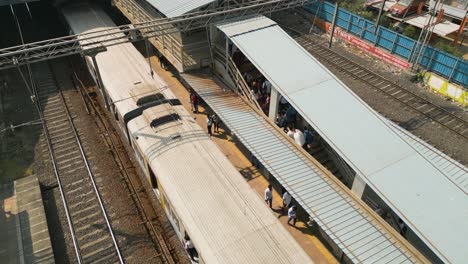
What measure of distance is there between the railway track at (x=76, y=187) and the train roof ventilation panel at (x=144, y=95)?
5.10 meters

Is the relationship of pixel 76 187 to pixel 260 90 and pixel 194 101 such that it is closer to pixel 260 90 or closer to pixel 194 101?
pixel 194 101

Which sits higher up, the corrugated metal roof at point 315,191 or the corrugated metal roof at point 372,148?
the corrugated metal roof at point 372,148

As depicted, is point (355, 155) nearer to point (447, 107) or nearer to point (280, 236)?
point (280, 236)

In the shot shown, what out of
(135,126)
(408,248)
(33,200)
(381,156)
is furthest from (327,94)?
(33,200)

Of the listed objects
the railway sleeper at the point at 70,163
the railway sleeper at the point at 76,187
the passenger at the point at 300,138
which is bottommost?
the railway sleeper at the point at 76,187

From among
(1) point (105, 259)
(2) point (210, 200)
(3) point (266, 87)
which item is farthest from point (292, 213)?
(1) point (105, 259)

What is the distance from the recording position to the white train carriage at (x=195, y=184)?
12577 millimetres

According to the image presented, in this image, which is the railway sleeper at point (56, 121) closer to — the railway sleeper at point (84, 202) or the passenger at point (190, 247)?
the railway sleeper at point (84, 202)

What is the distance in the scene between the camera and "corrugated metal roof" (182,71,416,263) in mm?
13531

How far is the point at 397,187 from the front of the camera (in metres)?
14.1

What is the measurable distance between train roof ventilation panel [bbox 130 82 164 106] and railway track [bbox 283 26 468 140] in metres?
17.4

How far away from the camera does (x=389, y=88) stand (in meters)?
28.2

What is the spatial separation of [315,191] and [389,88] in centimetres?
1660

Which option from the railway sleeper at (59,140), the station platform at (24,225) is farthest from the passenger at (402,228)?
the railway sleeper at (59,140)
